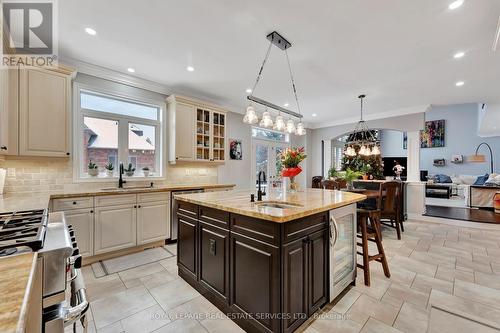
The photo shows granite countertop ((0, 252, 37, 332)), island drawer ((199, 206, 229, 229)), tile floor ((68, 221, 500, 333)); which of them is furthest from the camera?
island drawer ((199, 206, 229, 229))

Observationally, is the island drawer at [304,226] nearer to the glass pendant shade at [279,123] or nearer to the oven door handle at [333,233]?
the oven door handle at [333,233]

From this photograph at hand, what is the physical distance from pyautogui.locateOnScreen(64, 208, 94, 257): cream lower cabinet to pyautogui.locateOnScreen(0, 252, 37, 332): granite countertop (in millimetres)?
2439

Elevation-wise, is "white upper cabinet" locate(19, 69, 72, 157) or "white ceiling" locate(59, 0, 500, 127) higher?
"white ceiling" locate(59, 0, 500, 127)

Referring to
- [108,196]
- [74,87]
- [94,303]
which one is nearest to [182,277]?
[94,303]

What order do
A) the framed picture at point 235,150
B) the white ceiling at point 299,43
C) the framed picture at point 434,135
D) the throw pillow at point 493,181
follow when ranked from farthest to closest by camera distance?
the framed picture at point 434,135, the throw pillow at point 493,181, the framed picture at point 235,150, the white ceiling at point 299,43

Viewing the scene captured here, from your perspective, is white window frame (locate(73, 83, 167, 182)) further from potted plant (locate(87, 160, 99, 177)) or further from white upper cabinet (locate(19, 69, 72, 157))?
white upper cabinet (locate(19, 69, 72, 157))

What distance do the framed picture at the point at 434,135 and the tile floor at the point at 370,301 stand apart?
9.38 meters

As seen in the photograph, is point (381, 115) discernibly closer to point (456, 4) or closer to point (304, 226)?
point (456, 4)

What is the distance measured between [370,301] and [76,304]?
7.79 feet

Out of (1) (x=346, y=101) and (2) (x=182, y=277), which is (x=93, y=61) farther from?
(1) (x=346, y=101)

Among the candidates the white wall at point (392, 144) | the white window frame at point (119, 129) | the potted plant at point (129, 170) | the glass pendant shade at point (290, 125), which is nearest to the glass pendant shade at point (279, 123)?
the glass pendant shade at point (290, 125)

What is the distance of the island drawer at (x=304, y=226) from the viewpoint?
1.58 meters

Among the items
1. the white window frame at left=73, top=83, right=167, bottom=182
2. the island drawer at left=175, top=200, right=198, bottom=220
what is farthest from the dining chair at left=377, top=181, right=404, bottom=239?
the white window frame at left=73, top=83, right=167, bottom=182

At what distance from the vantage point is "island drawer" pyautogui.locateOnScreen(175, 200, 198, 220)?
7.57ft
